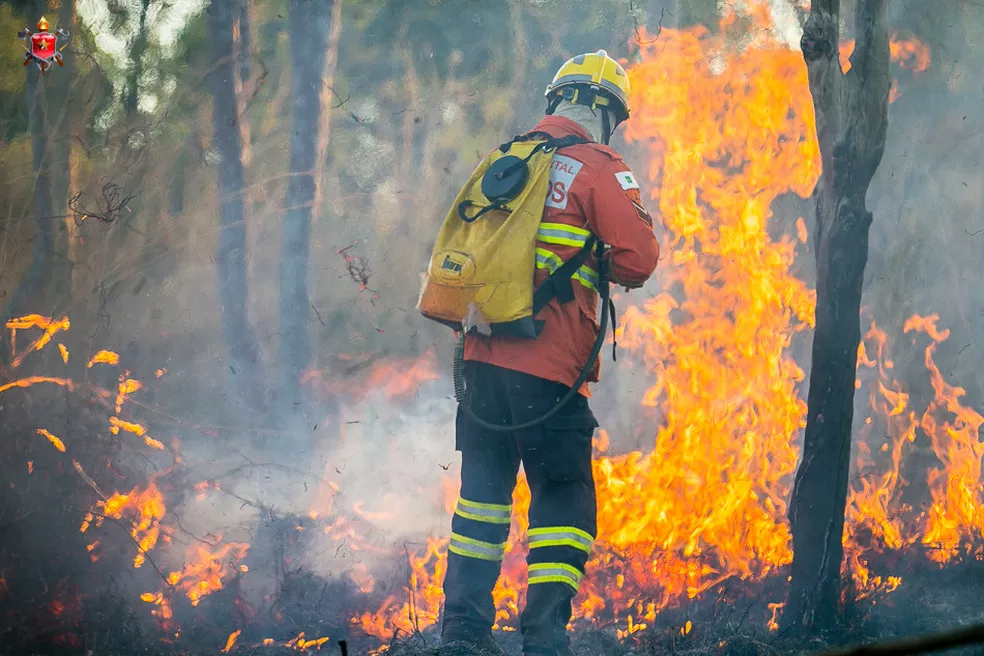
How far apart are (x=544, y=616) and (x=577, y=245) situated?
5.29 feet

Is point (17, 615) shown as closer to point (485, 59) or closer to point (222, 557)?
point (222, 557)

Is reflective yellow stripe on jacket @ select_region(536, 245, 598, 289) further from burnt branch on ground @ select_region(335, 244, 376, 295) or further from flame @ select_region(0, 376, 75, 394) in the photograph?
flame @ select_region(0, 376, 75, 394)

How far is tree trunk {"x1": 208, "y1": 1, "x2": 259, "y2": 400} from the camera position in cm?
525

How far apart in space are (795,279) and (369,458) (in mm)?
2643

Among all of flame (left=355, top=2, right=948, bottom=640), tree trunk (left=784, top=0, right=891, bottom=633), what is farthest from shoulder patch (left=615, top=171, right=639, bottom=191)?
tree trunk (left=784, top=0, right=891, bottom=633)

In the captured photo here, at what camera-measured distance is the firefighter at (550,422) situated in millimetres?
4141

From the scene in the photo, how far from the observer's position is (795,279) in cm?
554

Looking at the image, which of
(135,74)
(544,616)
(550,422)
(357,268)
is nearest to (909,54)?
(550,422)

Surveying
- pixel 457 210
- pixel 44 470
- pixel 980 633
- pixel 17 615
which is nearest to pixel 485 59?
pixel 457 210

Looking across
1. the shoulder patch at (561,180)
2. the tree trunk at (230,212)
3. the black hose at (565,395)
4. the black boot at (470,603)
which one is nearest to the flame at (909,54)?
the shoulder patch at (561,180)

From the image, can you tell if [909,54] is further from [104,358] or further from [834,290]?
[104,358]

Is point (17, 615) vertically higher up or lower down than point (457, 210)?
lower down

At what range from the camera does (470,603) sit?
4.29 m

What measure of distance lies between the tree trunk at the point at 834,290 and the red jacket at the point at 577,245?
1565 mm
